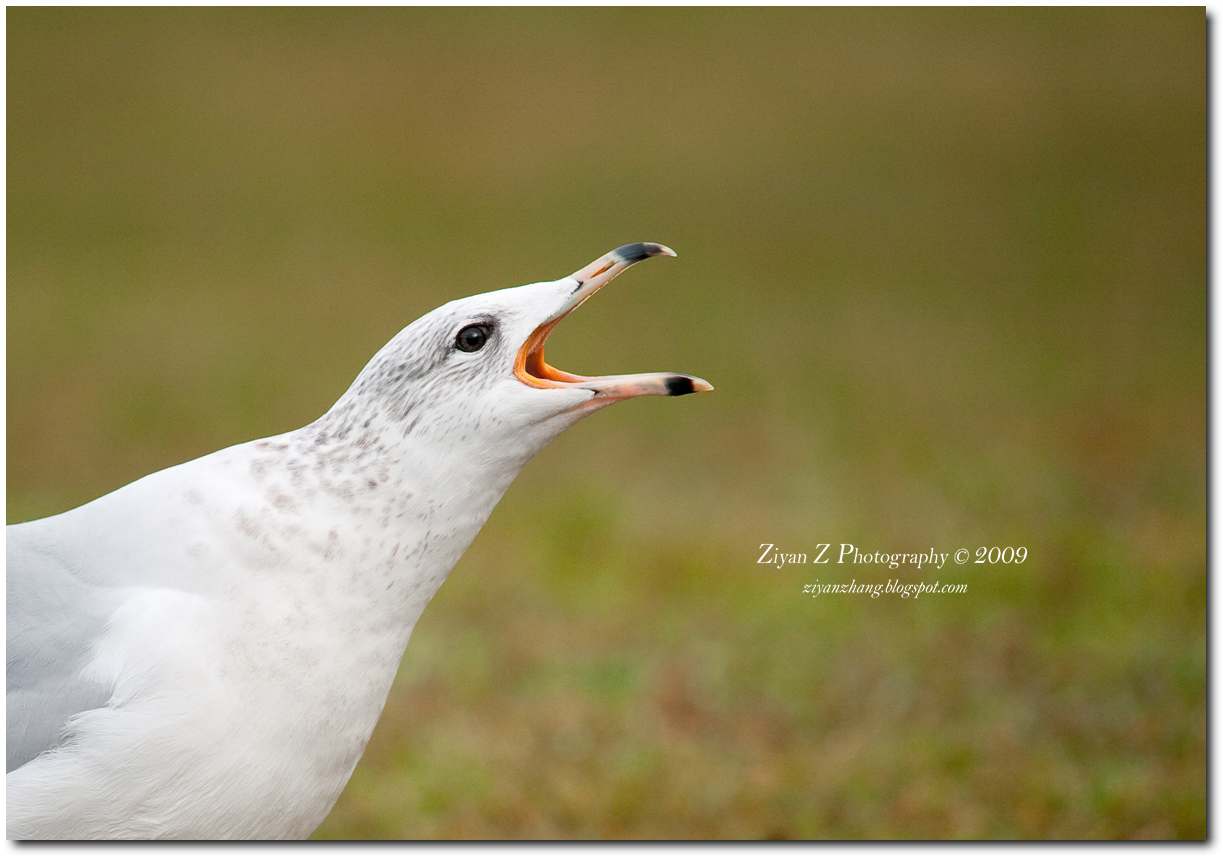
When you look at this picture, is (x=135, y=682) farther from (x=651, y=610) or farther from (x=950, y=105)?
(x=950, y=105)

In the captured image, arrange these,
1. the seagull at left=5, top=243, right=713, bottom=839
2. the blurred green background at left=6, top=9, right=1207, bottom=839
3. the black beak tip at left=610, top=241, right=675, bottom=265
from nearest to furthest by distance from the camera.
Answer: the seagull at left=5, top=243, right=713, bottom=839, the black beak tip at left=610, top=241, right=675, bottom=265, the blurred green background at left=6, top=9, right=1207, bottom=839

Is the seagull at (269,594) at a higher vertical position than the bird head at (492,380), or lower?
lower

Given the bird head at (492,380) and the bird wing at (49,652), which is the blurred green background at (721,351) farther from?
the bird head at (492,380)

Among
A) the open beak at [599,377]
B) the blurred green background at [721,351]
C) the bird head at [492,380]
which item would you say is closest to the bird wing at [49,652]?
the bird head at [492,380]

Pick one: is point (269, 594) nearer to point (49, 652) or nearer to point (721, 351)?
point (49, 652)

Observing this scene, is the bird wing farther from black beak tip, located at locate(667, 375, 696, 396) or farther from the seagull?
black beak tip, located at locate(667, 375, 696, 396)

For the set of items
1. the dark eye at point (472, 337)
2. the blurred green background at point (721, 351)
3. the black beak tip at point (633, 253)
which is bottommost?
the blurred green background at point (721, 351)

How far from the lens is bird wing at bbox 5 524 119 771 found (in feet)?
4.51

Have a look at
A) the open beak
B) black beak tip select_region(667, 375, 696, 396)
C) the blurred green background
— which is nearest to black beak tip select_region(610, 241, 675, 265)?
the open beak

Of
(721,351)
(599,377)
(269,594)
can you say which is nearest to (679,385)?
(599,377)

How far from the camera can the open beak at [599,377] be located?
1371 millimetres

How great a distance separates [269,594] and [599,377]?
1.54ft

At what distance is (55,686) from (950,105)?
3591mm

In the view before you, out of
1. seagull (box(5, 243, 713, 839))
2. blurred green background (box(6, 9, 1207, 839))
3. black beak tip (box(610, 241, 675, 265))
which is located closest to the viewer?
seagull (box(5, 243, 713, 839))
